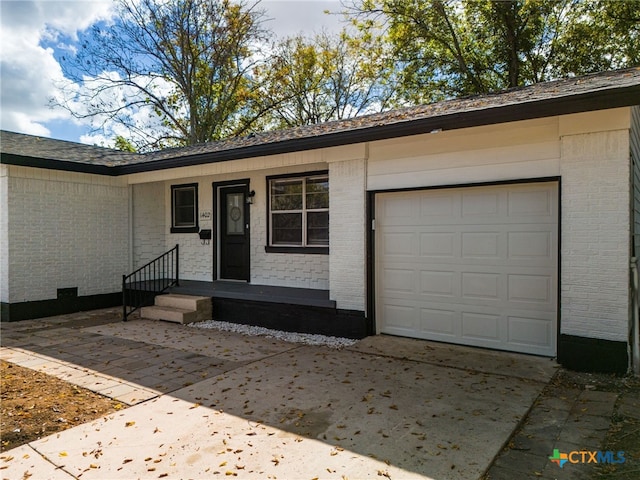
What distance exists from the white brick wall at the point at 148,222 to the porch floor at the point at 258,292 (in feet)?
4.98

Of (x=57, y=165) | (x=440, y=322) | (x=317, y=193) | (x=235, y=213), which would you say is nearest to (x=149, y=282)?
(x=235, y=213)

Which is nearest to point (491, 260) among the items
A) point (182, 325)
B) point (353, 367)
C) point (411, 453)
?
point (353, 367)

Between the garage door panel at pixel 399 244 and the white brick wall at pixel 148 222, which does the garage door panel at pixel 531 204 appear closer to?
the garage door panel at pixel 399 244

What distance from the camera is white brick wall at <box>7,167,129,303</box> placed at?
7.96 meters

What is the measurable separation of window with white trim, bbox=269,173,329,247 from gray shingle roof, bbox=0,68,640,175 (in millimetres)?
1140

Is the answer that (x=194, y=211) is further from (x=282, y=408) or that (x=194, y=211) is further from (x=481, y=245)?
(x=282, y=408)

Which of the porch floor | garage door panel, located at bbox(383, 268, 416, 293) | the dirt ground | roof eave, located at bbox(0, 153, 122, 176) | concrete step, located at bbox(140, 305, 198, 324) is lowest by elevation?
the dirt ground

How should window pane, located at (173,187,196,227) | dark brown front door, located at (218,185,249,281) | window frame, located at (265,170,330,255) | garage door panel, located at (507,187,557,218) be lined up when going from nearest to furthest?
garage door panel, located at (507,187,557,218) → window frame, located at (265,170,330,255) → dark brown front door, located at (218,185,249,281) → window pane, located at (173,187,196,227)

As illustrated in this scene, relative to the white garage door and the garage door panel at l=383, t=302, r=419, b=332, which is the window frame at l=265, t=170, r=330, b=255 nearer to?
the white garage door

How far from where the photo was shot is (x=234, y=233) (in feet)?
30.1

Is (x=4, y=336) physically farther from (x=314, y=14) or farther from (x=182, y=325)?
(x=314, y=14)

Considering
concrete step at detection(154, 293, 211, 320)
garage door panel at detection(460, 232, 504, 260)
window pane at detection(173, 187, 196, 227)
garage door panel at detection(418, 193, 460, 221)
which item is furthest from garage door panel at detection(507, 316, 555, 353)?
window pane at detection(173, 187, 196, 227)

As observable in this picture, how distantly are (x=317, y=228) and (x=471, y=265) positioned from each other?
10.4ft

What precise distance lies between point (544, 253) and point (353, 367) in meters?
2.66
